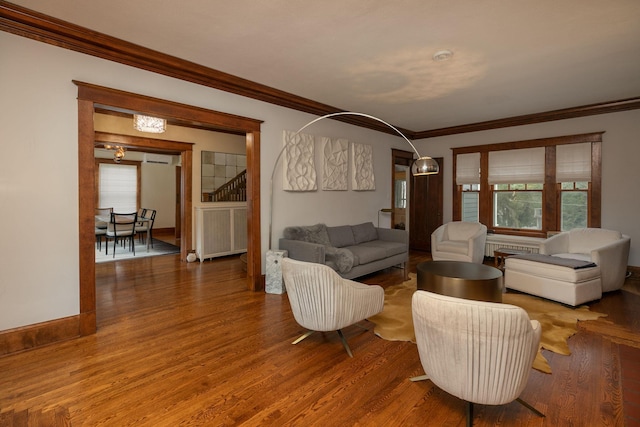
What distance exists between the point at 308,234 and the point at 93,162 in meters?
2.83

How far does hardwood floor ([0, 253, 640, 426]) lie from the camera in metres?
1.99

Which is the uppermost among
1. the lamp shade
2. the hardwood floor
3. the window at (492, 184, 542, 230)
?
the lamp shade

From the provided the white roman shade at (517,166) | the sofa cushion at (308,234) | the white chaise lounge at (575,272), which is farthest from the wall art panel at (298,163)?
the white roman shade at (517,166)

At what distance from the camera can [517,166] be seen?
21.0 ft

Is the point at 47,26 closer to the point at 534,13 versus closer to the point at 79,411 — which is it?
the point at 79,411

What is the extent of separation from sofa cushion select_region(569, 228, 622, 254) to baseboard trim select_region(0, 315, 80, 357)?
21.6ft

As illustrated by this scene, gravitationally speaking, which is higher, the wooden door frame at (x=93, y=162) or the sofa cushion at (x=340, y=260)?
the wooden door frame at (x=93, y=162)

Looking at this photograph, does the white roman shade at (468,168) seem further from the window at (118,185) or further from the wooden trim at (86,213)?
the window at (118,185)

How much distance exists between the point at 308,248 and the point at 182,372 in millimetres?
2244

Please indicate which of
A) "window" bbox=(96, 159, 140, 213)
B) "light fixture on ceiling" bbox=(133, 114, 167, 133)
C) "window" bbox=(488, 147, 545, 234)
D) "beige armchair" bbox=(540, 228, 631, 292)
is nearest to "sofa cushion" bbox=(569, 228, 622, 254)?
"beige armchair" bbox=(540, 228, 631, 292)

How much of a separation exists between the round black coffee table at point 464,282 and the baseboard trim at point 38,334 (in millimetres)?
3486

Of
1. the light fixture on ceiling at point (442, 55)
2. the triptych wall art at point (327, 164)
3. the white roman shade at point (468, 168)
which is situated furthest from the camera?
the white roman shade at point (468, 168)

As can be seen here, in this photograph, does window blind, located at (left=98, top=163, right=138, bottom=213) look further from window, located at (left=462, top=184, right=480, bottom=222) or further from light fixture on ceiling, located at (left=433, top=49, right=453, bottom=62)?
light fixture on ceiling, located at (left=433, top=49, right=453, bottom=62)

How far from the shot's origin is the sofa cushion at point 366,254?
4.80 meters
